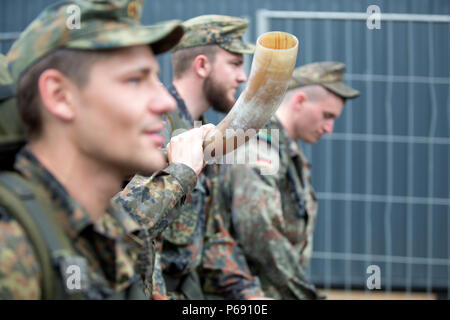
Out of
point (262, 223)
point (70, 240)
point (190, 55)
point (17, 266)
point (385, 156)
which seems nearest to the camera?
point (17, 266)

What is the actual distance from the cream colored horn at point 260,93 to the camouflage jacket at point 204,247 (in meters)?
0.67

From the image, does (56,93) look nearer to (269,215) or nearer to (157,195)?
(157,195)

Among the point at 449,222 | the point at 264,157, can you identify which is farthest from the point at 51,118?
the point at 449,222

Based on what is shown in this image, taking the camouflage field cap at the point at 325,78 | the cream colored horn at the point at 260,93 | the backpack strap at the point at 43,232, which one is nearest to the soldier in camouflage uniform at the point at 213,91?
the cream colored horn at the point at 260,93

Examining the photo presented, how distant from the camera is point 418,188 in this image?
6.21 meters

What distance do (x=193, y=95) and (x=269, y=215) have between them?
82 centimetres

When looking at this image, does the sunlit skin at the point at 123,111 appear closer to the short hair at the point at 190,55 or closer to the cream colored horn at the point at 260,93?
the cream colored horn at the point at 260,93

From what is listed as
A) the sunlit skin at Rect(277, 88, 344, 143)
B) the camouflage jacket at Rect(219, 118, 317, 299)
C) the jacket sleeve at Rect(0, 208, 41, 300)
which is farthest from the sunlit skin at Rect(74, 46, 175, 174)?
the sunlit skin at Rect(277, 88, 344, 143)

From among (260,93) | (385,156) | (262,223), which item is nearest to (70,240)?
(260,93)

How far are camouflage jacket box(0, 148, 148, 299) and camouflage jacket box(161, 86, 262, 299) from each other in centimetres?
151

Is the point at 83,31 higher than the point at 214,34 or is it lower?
lower

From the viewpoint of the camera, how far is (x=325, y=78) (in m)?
5.23
